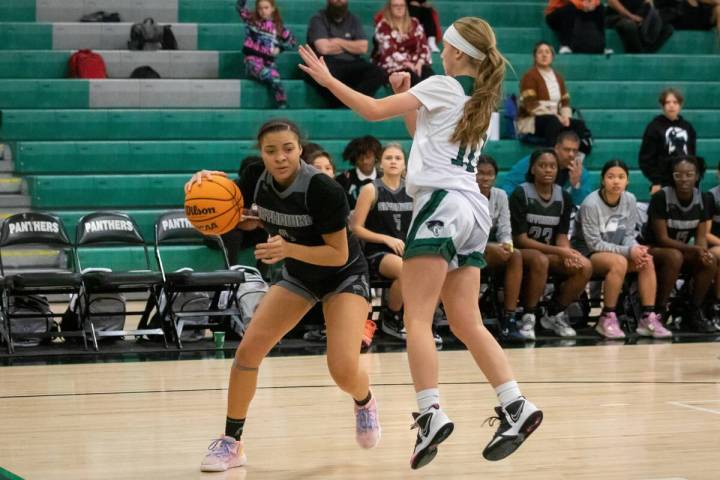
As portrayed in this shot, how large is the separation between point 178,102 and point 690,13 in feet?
21.0

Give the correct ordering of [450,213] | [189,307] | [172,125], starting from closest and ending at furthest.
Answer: [450,213] → [189,307] → [172,125]

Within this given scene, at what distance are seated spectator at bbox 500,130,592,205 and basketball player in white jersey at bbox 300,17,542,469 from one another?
4802mm

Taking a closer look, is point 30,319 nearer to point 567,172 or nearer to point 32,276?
point 32,276

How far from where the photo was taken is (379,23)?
1167cm

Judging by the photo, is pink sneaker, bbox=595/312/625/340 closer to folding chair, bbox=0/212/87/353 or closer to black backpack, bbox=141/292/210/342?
black backpack, bbox=141/292/210/342

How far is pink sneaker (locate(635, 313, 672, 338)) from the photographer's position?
29.4ft

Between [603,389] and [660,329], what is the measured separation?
103 inches

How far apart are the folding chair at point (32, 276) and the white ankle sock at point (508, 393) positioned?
431cm

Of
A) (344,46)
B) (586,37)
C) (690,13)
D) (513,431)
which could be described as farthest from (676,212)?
(690,13)

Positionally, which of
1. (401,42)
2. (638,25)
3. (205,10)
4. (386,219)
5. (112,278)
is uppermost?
(638,25)

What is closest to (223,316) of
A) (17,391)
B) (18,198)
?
(17,391)

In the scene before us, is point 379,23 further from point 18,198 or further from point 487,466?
point 487,466

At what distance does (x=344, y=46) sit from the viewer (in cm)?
1172

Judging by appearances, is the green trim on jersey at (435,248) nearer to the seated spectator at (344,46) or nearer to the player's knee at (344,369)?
the player's knee at (344,369)
